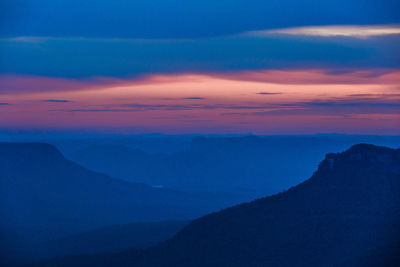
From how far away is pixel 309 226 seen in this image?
100 meters

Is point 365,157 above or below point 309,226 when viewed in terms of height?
above

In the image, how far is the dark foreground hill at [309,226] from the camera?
94.1m

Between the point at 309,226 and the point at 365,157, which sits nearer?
the point at 309,226

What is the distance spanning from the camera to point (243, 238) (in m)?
105

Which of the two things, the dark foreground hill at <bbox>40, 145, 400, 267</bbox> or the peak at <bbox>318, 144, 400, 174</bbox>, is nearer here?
the dark foreground hill at <bbox>40, 145, 400, 267</bbox>

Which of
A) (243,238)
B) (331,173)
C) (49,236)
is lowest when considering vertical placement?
(49,236)

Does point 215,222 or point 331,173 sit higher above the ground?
point 331,173

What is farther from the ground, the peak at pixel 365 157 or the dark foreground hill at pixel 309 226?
the peak at pixel 365 157

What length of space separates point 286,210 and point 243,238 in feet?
30.2

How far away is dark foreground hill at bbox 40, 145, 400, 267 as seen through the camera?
94125 millimetres

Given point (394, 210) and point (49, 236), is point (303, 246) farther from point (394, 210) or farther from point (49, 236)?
point (49, 236)

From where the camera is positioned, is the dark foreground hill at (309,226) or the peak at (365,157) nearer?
the dark foreground hill at (309,226)

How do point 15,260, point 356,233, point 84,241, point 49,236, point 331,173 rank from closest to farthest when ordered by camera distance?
point 356,233 → point 331,173 → point 15,260 → point 84,241 → point 49,236

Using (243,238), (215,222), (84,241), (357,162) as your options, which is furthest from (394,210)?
(84,241)
